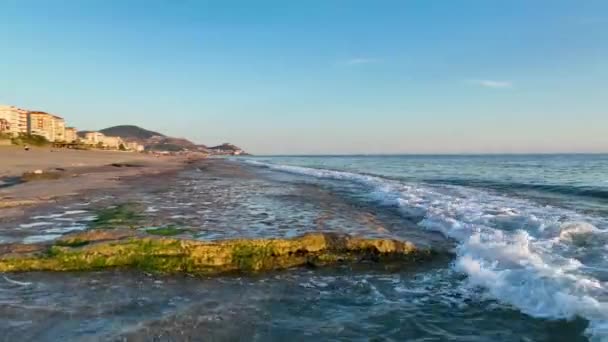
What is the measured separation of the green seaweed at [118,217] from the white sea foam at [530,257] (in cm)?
792

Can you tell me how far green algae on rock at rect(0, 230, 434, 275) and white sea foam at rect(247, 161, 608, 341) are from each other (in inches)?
59.8

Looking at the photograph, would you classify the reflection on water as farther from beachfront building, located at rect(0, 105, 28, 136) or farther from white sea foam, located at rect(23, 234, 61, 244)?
beachfront building, located at rect(0, 105, 28, 136)

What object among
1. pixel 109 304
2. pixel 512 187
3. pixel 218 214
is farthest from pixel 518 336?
pixel 512 187

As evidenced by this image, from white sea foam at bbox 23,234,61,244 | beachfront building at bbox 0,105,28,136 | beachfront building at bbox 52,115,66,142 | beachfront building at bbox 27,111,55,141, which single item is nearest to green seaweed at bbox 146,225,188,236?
white sea foam at bbox 23,234,61,244

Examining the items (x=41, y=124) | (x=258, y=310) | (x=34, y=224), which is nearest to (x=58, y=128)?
(x=41, y=124)

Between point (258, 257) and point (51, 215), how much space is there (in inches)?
298

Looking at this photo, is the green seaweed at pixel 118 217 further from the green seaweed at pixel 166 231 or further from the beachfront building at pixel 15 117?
the beachfront building at pixel 15 117

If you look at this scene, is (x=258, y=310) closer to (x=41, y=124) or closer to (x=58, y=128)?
(x=41, y=124)

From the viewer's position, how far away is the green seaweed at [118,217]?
10785 mm

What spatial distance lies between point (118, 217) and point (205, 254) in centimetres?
492

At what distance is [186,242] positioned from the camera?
8570mm

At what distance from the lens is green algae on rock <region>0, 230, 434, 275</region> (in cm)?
777

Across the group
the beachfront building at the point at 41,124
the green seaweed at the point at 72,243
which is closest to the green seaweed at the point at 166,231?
the green seaweed at the point at 72,243

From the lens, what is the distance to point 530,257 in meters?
8.11
